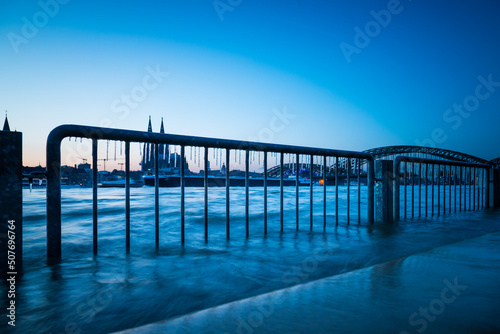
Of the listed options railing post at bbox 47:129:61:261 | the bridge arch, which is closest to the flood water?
railing post at bbox 47:129:61:261

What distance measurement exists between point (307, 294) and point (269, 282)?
0.32 m

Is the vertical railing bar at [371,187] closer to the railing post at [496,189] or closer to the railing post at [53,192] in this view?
the railing post at [53,192]

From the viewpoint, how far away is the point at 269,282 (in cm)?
153

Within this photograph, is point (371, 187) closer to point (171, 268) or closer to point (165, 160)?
point (171, 268)

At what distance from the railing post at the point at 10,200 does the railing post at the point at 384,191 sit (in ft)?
13.8

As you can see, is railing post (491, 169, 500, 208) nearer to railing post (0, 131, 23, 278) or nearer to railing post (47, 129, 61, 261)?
railing post (47, 129, 61, 261)

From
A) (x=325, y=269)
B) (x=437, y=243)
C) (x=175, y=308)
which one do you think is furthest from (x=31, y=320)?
(x=437, y=243)

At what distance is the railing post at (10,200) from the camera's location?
1761mm

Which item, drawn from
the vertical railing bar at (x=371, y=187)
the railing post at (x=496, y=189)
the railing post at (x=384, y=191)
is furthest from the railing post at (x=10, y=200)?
the railing post at (x=496, y=189)

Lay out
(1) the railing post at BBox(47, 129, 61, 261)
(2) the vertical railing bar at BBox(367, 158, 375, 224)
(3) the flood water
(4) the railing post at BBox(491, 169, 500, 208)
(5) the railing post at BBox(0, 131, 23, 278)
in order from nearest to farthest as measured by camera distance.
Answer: (3) the flood water
(5) the railing post at BBox(0, 131, 23, 278)
(1) the railing post at BBox(47, 129, 61, 261)
(2) the vertical railing bar at BBox(367, 158, 375, 224)
(4) the railing post at BBox(491, 169, 500, 208)

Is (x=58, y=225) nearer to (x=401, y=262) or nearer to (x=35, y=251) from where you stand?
(x=35, y=251)

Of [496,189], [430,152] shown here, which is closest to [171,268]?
[496,189]

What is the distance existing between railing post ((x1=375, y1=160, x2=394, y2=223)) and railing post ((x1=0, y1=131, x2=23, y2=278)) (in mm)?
4216

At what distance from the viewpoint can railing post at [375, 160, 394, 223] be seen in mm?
3988
